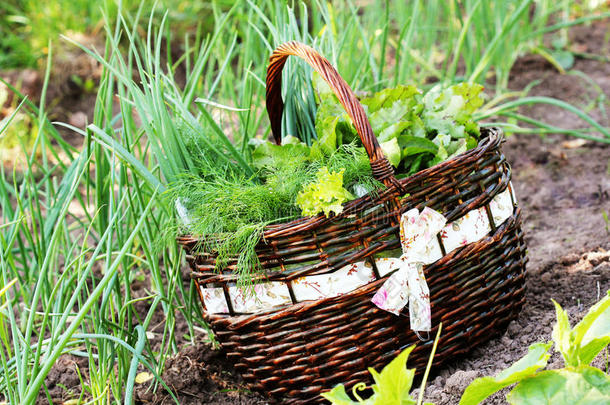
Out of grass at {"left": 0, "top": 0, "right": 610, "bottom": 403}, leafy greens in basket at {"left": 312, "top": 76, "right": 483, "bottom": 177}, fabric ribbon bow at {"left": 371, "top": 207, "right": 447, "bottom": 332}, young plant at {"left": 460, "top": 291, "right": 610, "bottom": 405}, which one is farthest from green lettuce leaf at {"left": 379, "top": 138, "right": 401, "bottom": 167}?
young plant at {"left": 460, "top": 291, "right": 610, "bottom": 405}

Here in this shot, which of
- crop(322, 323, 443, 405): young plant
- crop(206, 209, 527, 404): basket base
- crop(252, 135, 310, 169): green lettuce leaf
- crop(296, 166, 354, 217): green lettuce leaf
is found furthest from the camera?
crop(252, 135, 310, 169): green lettuce leaf

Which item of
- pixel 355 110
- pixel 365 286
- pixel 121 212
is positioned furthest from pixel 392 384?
pixel 121 212

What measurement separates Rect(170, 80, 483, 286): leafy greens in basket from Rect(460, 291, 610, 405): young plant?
373 mm

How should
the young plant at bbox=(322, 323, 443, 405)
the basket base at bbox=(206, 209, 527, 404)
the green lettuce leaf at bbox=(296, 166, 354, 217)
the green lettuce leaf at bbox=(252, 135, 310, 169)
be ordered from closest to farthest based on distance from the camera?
the young plant at bbox=(322, 323, 443, 405)
the green lettuce leaf at bbox=(296, 166, 354, 217)
the basket base at bbox=(206, 209, 527, 404)
the green lettuce leaf at bbox=(252, 135, 310, 169)

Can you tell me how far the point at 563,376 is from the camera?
0.82 metres

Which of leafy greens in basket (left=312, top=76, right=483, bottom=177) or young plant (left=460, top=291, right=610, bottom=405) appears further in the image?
leafy greens in basket (left=312, top=76, right=483, bottom=177)

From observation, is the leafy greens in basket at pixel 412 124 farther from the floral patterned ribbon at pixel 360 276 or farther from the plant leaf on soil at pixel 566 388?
the plant leaf on soil at pixel 566 388

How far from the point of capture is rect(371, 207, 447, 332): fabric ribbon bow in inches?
43.3

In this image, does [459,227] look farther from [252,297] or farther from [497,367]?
[252,297]

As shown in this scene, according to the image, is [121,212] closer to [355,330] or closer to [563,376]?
[355,330]

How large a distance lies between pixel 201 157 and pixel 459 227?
568 mm

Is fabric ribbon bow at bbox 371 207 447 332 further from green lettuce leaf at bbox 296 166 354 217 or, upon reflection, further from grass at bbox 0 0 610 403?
grass at bbox 0 0 610 403

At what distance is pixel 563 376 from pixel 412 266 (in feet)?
1.17

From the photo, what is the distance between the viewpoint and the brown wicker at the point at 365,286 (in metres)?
1.08
